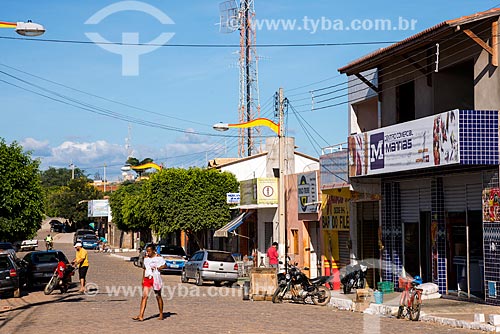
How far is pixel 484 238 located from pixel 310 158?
110 ft

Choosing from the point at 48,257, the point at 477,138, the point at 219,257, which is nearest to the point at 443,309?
the point at 477,138

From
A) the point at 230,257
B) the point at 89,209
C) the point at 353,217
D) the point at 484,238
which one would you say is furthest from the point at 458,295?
the point at 89,209

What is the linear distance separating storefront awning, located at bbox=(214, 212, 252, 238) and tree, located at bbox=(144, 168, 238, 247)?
1.68 m

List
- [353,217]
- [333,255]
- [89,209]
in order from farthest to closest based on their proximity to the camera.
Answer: [89,209] < [333,255] < [353,217]

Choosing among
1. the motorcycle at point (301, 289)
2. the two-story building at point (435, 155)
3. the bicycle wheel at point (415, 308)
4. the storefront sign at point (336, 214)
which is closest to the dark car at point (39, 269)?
the motorcycle at point (301, 289)

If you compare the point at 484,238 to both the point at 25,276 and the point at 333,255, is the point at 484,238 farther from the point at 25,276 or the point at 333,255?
the point at 25,276

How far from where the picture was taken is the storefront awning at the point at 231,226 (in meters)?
42.8

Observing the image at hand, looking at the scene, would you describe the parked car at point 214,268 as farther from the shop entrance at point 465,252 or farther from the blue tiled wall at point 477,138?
the blue tiled wall at point 477,138

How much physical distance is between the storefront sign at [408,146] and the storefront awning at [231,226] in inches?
691

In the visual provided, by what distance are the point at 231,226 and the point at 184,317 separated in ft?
79.0

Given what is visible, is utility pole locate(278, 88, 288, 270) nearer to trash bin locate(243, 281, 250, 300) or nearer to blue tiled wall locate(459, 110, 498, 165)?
trash bin locate(243, 281, 250, 300)

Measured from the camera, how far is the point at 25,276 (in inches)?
1198

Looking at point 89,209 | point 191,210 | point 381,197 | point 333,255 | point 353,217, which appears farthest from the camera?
point 89,209

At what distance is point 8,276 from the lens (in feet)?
85.5
